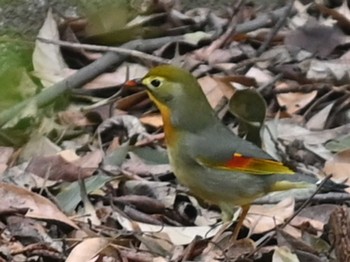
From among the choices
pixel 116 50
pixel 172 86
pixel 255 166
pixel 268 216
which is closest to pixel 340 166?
pixel 268 216

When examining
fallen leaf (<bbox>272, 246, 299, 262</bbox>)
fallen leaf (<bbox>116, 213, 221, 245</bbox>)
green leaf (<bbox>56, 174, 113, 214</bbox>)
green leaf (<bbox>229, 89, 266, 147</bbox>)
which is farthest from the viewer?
green leaf (<bbox>229, 89, 266, 147</bbox>)

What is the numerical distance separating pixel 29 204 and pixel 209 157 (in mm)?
745

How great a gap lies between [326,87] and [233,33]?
68cm

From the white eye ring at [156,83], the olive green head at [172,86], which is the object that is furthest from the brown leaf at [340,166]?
the white eye ring at [156,83]

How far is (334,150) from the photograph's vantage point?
4336 mm

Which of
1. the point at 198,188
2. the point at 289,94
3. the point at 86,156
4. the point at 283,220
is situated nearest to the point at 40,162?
the point at 86,156

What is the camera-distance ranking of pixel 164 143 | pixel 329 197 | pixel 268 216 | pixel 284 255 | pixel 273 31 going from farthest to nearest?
1. pixel 273 31
2. pixel 164 143
3. pixel 329 197
4. pixel 268 216
5. pixel 284 255

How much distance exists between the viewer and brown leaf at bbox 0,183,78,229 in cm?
357

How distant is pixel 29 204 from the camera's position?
3633 mm

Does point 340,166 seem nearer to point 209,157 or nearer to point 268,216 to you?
point 268,216

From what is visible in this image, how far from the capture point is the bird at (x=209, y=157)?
138 inches

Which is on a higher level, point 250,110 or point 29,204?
point 29,204

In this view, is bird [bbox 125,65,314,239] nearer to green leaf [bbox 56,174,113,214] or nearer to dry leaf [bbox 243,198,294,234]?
dry leaf [bbox 243,198,294,234]

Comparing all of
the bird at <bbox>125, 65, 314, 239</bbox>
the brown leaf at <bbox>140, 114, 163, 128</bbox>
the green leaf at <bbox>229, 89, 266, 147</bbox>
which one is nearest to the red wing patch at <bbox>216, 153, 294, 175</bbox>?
the bird at <bbox>125, 65, 314, 239</bbox>
